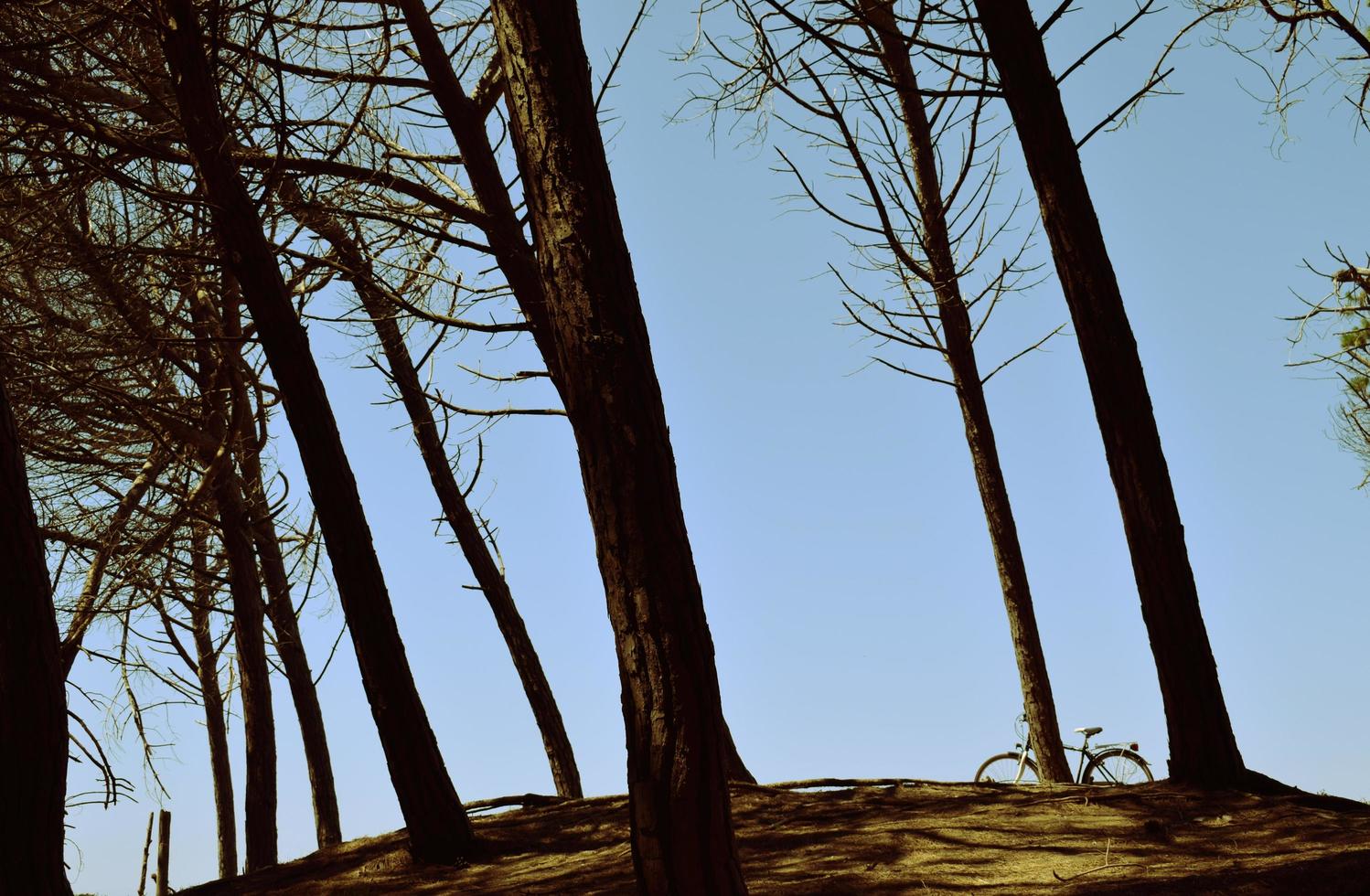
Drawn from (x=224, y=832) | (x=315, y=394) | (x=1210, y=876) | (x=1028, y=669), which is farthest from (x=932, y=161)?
(x=224, y=832)

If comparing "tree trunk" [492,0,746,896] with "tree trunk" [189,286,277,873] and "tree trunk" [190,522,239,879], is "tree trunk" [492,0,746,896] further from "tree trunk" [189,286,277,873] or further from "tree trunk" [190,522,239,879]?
"tree trunk" [190,522,239,879]

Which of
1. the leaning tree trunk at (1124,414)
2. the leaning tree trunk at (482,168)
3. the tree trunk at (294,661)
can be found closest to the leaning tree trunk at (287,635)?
the tree trunk at (294,661)

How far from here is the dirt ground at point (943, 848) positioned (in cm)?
439

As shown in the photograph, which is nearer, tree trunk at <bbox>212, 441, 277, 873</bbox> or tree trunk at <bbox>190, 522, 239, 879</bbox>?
tree trunk at <bbox>212, 441, 277, 873</bbox>

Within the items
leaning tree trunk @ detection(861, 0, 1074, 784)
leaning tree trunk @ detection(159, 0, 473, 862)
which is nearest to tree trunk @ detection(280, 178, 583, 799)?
leaning tree trunk @ detection(159, 0, 473, 862)

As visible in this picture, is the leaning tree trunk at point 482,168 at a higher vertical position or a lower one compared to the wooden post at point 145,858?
higher

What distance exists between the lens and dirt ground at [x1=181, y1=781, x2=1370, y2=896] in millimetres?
4395

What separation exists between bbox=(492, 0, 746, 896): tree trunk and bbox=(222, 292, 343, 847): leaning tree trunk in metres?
6.33

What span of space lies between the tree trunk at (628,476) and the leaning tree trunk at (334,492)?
6.68ft

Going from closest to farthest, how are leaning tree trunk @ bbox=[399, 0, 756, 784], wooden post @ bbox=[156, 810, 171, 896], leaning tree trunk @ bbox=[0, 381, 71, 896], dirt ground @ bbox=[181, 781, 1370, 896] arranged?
dirt ground @ bbox=[181, 781, 1370, 896] → leaning tree trunk @ bbox=[0, 381, 71, 896] → leaning tree trunk @ bbox=[399, 0, 756, 784] → wooden post @ bbox=[156, 810, 171, 896]

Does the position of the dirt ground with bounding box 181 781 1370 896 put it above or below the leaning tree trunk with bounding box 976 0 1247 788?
below

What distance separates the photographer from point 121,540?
9781 millimetres

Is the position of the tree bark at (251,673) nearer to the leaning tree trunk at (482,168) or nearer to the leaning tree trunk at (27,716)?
the leaning tree trunk at (482,168)

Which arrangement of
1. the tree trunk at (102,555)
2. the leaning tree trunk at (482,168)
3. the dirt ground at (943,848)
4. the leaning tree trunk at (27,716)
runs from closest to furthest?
the dirt ground at (943,848)
the leaning tree trunk at (27,716)
the leaning tree trunk at (482,168)
the tree trunk at (102,555)
